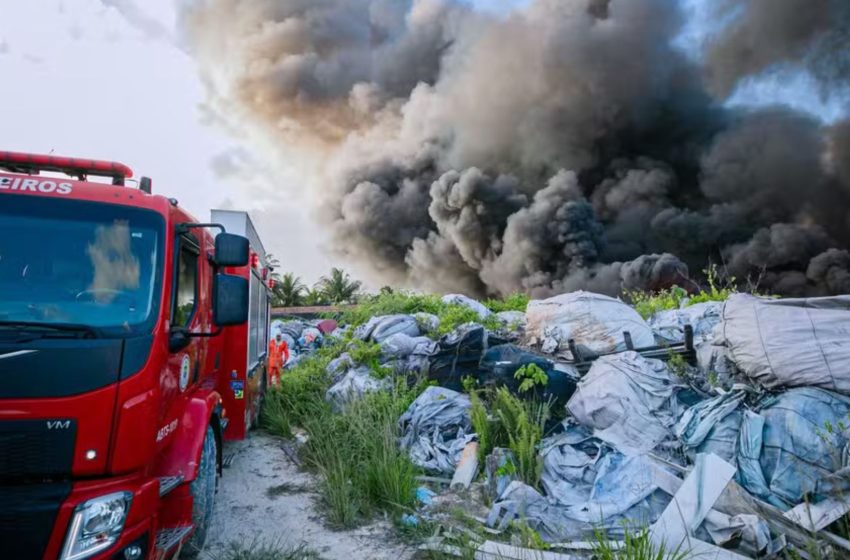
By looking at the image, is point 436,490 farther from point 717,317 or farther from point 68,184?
point 717,317

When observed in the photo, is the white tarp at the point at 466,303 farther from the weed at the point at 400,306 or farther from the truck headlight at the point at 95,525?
the truck headlight at the point at 95,525

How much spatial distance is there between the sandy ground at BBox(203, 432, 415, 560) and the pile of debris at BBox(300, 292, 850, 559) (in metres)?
0.44

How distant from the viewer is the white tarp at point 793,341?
12.8ft

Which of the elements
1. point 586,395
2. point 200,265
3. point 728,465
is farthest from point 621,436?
point 200,265

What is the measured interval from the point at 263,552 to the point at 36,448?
1.56 m

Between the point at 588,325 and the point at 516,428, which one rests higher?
the point at 588,325

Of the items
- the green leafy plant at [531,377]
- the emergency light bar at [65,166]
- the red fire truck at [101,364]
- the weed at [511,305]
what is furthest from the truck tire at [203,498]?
the weed at [511,305]

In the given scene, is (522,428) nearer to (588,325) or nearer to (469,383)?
(469,383)

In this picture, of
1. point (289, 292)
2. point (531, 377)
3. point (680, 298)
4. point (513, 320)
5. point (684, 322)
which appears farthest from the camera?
point (289, 292)

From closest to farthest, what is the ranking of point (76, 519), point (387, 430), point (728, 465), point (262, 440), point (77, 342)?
point (76, 519) < point (77, 342) < point (728, 465) < point (387, 430) < point (262, 440)

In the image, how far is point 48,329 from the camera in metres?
2.27

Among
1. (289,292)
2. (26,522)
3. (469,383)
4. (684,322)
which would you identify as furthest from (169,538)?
(289,292)

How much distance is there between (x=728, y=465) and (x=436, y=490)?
222 centimetres

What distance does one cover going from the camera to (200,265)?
3.52m
